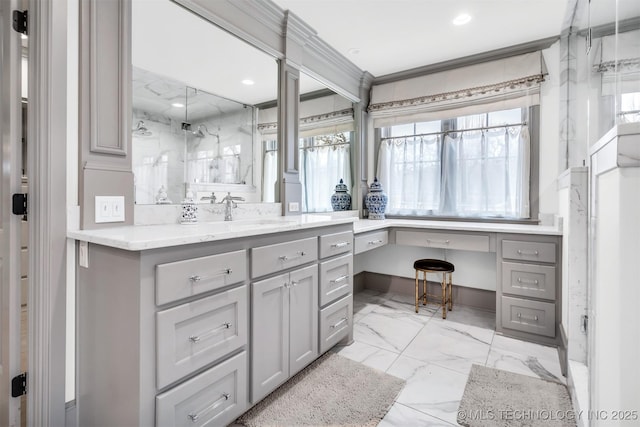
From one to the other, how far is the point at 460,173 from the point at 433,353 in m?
1.90

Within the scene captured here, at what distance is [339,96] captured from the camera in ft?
11.3

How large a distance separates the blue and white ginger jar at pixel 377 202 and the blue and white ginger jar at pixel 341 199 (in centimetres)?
26

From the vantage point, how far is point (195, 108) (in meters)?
1.94

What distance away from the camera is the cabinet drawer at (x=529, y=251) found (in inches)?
95.5

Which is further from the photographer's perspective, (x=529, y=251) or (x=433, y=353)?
(x=529, y=251)

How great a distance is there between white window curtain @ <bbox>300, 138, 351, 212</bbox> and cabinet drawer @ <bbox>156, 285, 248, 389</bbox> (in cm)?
168

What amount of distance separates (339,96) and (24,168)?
2.77 metres

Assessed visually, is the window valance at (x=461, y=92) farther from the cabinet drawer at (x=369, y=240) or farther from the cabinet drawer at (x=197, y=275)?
the cabinet drawer at (x=197, y=275)

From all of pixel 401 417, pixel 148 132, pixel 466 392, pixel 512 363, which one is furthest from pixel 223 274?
pixel 512 363

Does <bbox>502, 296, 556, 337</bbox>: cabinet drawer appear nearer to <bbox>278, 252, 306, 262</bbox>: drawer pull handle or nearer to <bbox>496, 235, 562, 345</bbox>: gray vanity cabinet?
<bbox>496, 235, 562, 345</bbox>: gray vanity cabinet

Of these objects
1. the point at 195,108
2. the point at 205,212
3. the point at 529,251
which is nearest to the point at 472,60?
the point at 529,251

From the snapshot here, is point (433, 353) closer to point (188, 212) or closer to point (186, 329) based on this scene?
point (186, 329)

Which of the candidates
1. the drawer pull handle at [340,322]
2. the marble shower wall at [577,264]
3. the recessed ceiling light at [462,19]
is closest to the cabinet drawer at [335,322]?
the drawer pull handle at [340,322]

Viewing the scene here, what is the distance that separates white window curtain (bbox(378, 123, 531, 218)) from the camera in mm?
3088
